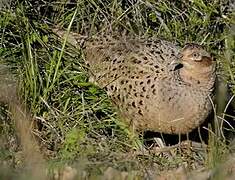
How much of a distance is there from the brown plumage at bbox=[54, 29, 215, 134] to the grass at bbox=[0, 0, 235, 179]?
14 centimetres

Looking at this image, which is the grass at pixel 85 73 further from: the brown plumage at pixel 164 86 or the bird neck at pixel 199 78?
the bird neck at pixel 199 78

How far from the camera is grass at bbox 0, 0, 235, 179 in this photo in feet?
14.2

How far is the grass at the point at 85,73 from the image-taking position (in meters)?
4.32

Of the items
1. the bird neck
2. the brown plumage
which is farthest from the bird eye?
the bird neck

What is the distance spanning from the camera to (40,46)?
17.4ft

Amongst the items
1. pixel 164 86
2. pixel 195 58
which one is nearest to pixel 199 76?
pixel 195 58

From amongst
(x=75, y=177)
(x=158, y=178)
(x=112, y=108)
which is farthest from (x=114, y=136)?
(x=75, y=177)

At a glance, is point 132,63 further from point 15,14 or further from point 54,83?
point 15,14

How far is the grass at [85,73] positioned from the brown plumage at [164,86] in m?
0.14

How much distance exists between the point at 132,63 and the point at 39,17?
0.84m

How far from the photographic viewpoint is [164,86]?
493 centimetres

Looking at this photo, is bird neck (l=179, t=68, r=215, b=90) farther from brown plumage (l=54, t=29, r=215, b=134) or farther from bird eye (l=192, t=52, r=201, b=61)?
bird eye (l=192, t=52, r=201, b=61)

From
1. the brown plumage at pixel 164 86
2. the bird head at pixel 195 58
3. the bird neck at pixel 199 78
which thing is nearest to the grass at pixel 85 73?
the brown plumage at pixel 164 86

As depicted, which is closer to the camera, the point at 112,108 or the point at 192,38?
the point at 112,108
